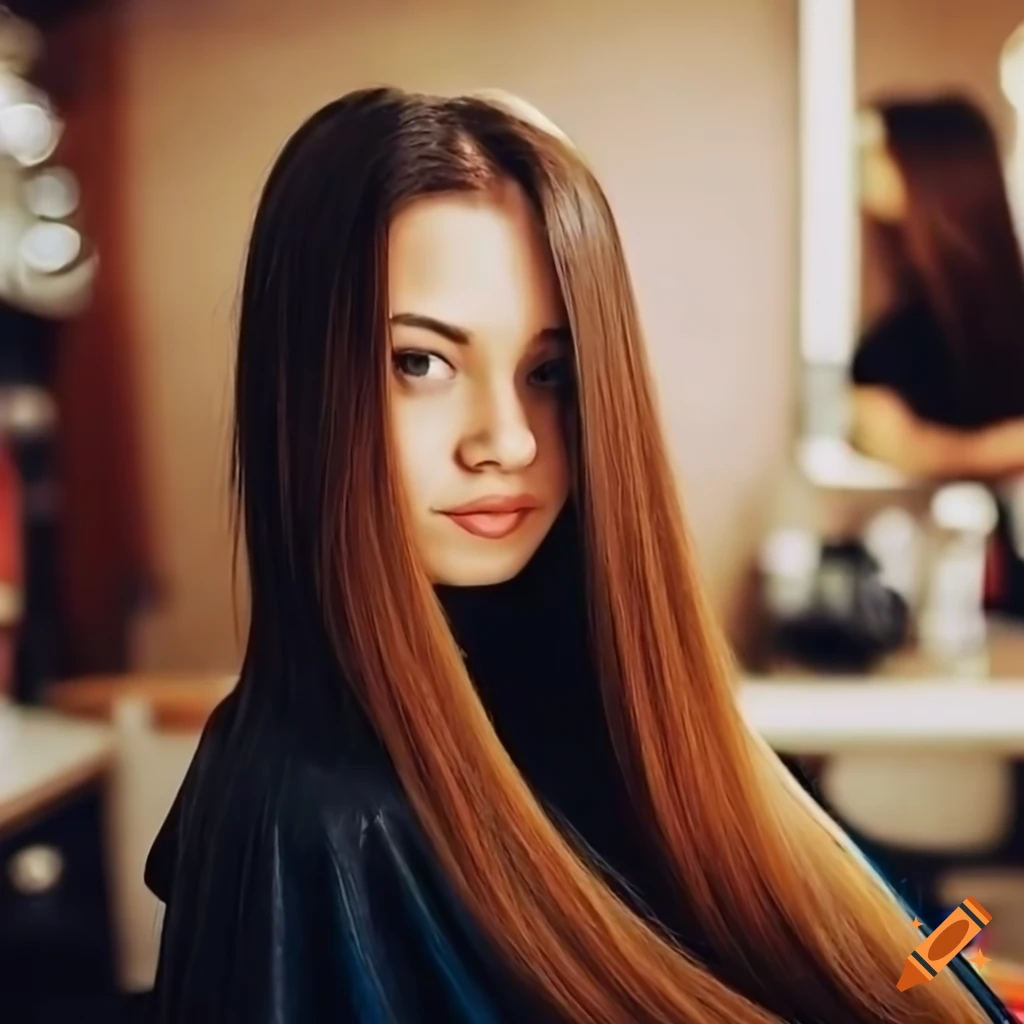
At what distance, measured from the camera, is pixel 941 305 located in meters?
0.80

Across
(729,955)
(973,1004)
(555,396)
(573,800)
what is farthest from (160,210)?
(973,1004)

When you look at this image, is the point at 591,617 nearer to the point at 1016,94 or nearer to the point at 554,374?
the point at 554,374

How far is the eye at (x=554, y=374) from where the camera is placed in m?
0.62

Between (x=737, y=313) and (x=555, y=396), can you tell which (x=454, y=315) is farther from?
(x=737, y=313)

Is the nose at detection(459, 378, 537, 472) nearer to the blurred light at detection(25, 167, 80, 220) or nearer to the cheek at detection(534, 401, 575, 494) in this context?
the cheek at detection(534, 401, 575, 494)

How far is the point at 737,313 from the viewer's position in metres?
0.73

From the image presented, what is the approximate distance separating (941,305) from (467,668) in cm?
41

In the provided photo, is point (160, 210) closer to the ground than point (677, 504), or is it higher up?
higher up

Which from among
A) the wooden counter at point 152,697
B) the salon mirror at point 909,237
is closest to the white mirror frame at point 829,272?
the salon mirror at point 909,237

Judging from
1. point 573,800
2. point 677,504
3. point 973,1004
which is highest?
point 677,504

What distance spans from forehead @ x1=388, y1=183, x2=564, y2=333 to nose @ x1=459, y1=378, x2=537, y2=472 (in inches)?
1.4

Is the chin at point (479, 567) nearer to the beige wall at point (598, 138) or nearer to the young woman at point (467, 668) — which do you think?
the young woman at point (467, 668)

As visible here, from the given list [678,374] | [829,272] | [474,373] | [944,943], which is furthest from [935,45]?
[944,943]

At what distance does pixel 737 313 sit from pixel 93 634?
17.3 inches
